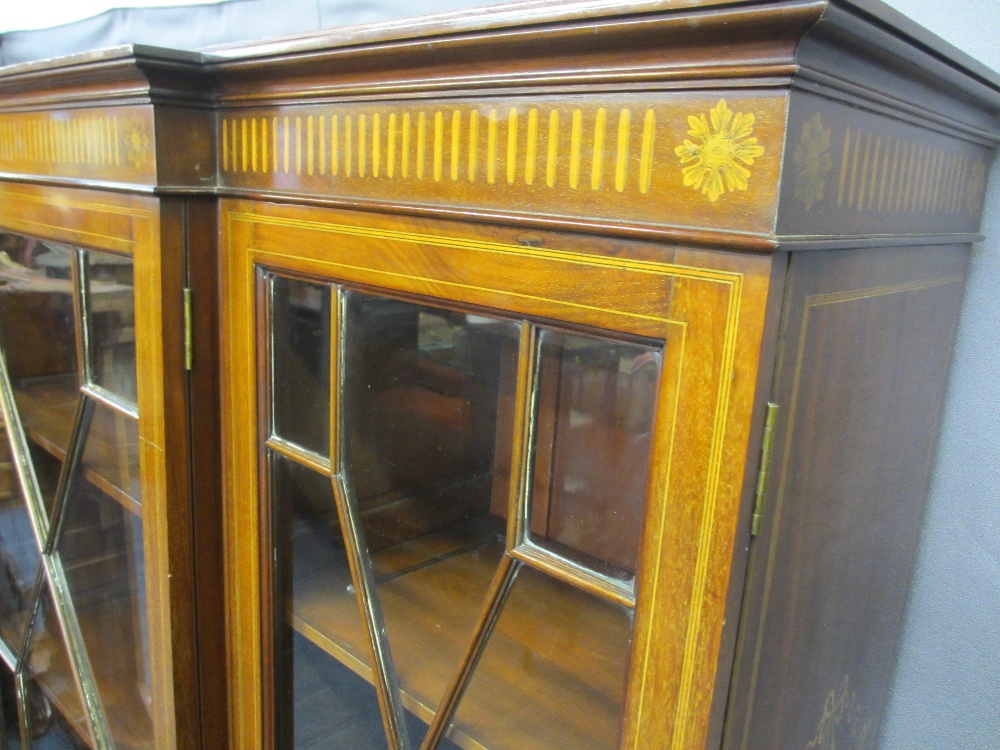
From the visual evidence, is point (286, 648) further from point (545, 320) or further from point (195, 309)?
point (545, 320)

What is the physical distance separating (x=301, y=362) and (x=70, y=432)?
314mm

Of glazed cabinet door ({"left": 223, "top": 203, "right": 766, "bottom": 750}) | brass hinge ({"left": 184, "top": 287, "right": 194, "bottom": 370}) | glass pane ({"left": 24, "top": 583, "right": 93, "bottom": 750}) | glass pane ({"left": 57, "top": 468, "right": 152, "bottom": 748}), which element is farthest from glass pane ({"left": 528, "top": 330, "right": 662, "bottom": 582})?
glass pane ({"left": 24, "top": 583, "right": 93, "bottom": 750})

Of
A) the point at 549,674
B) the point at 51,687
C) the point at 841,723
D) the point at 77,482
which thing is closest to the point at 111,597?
the point at 77,482

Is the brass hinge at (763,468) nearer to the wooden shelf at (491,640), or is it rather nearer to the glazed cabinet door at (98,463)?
the wooden shelf at (491,640)

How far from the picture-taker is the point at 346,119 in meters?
0.44

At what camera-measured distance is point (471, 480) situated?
440mm

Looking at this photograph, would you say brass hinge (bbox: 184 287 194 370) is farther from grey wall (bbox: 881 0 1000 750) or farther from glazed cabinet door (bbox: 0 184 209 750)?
grey wall (bbox: 881 0 1000 750)

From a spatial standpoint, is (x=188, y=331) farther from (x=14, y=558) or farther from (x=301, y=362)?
(x=14, y=558)

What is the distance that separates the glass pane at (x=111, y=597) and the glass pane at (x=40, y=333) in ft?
0.23

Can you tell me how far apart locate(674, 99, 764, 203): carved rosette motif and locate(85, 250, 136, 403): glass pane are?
43cm

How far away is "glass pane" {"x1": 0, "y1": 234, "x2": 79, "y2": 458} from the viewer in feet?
2.24

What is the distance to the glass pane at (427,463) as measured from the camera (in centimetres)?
42

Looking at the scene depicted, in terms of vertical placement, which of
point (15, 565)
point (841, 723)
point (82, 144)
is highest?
point (82, 144)

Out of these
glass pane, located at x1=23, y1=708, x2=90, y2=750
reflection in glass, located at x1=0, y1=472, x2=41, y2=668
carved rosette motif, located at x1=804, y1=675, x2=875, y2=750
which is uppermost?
carved rosette motif, located at x1=804, y1=675, x2=875, y2=750
